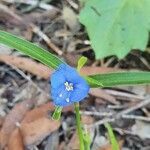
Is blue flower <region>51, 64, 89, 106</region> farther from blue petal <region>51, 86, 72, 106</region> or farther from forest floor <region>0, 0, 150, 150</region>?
forest floor <region>0, 0, 150, 150</region>

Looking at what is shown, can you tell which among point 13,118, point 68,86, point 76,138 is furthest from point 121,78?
point 13,118

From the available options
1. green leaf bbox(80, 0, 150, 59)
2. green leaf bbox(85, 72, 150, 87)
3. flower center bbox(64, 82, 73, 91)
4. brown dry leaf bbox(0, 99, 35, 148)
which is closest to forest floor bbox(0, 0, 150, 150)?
brown dry leaf bbox(0, 99, 35, 148)

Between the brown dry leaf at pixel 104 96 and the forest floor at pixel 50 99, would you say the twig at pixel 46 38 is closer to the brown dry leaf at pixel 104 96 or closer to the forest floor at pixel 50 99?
the forest floor at pixel 50 99

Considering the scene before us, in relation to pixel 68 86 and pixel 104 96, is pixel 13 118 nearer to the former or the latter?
pixel 104 96

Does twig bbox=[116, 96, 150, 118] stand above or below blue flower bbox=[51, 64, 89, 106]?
below

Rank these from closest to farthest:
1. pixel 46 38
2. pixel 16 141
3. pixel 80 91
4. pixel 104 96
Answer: pixel 80 91
pixel 16 141
pixel 104 96
pixel 46 38
